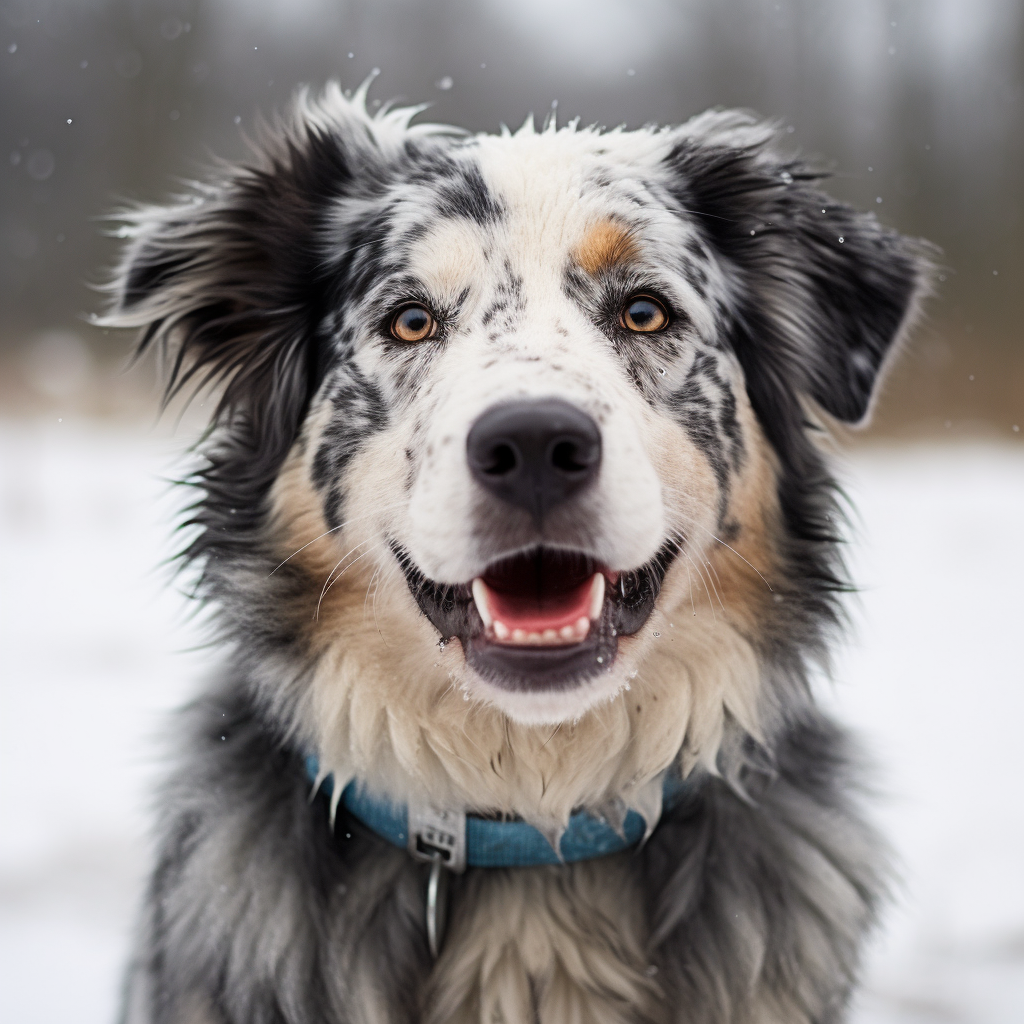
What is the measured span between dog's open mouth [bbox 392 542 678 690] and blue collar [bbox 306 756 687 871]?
42 cm

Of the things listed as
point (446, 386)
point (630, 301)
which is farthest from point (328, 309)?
point (630, 301)

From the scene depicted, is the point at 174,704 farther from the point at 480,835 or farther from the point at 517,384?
the point at 517,384

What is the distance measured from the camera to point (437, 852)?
2.41 m

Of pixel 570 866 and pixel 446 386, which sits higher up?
pixel 446 386

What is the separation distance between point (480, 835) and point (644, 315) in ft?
4.33

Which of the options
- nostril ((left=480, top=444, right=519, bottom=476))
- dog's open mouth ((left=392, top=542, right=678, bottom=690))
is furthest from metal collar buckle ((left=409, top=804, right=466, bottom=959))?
nostril ((left=480, top=444, right=519, bottom=476))

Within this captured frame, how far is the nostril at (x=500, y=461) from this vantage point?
209 centimetres

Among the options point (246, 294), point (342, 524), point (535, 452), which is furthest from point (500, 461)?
point (246, 294)

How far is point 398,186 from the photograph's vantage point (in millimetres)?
2889

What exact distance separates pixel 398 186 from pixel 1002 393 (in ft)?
37.9

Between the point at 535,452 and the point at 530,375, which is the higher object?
the point at 530,375

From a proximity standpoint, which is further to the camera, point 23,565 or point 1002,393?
point 1002,393

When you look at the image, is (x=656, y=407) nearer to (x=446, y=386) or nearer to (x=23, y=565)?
(x=446, y=386)

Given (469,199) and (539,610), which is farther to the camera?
(469,199)
